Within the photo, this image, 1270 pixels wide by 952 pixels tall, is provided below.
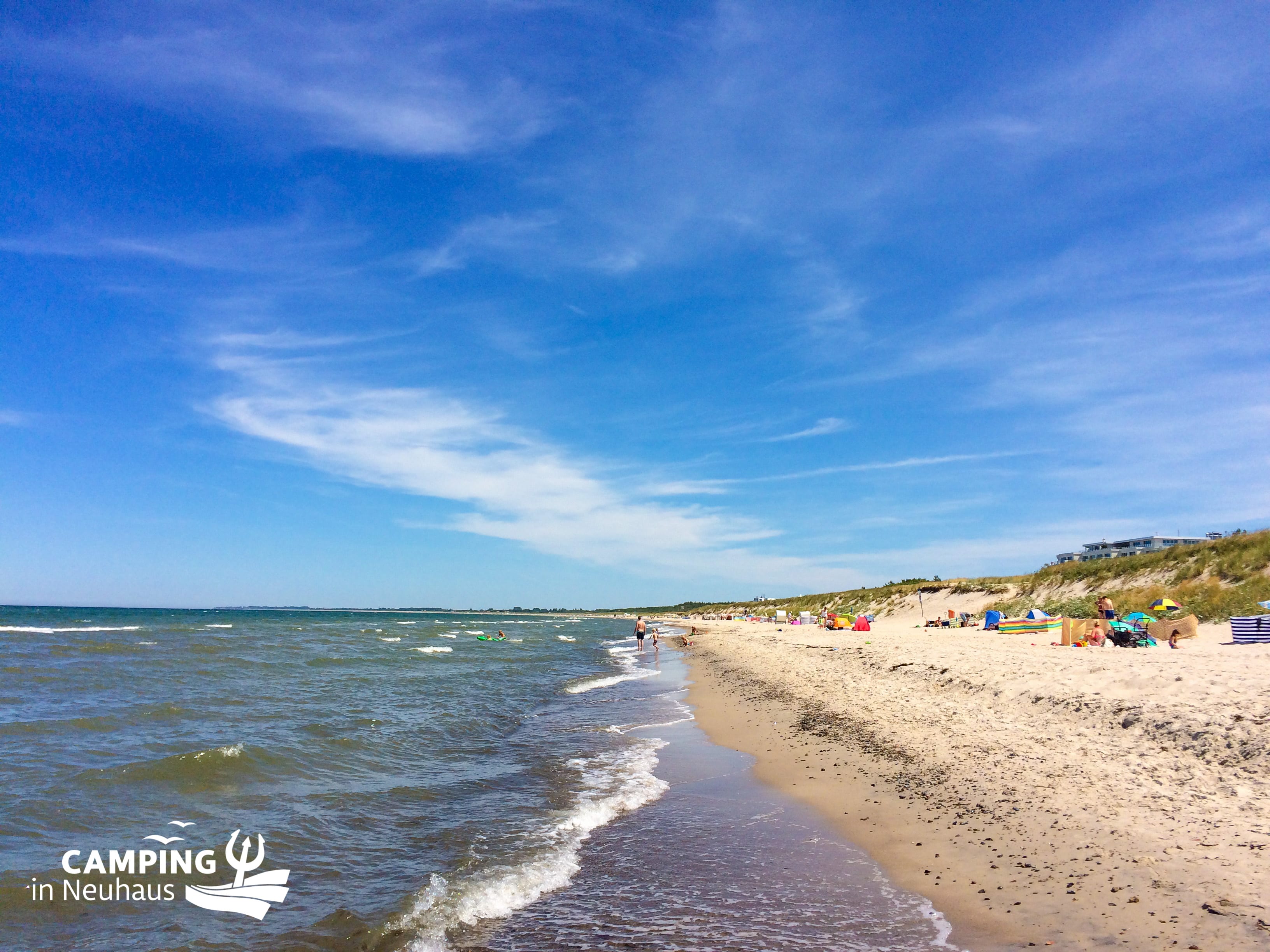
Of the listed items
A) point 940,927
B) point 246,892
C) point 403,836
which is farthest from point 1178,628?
point 246,892

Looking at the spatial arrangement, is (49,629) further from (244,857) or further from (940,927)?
(940,927)

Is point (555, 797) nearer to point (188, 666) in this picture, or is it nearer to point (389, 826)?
point (389, 826)

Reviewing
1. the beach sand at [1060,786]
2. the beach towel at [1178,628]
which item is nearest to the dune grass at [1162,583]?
the beach towel at [1178,628]

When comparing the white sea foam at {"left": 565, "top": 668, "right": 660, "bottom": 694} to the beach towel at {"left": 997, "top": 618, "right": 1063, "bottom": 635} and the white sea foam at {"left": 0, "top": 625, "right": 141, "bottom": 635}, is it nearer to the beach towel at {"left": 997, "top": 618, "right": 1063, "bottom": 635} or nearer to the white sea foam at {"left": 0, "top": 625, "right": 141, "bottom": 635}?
the beach towel at {"left": 997, "top": 618, "right": 1063, "bottom": 635}

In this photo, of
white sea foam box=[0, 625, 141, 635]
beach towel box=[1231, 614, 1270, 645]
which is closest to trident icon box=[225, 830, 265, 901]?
beach towel box=[1231, 614, 1270, 645]

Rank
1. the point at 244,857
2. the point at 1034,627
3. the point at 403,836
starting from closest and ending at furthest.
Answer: the point at 244,857 → the point at 403,836 → the point at 1034,627

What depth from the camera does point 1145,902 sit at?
18.0 ft

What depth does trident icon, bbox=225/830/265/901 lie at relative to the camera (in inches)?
311

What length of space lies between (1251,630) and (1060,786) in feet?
45.5

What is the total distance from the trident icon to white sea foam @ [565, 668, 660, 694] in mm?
16204

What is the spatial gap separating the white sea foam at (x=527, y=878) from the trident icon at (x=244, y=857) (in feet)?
7.74

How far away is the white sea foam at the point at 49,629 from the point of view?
5681cm

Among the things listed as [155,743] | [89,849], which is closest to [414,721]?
[155,743]

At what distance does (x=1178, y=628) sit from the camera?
739 inches
